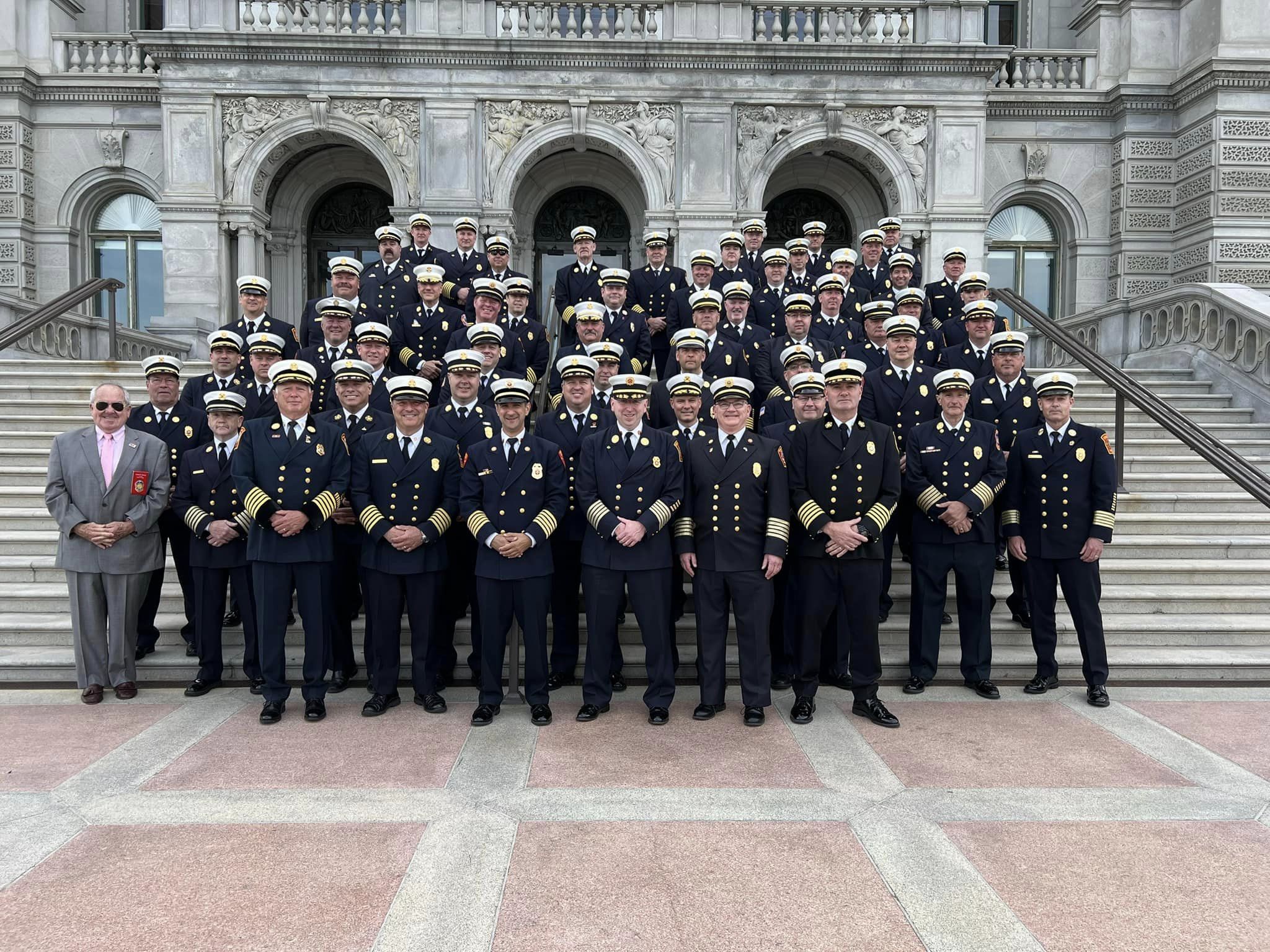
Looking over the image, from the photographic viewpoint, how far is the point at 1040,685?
5824 millimetres

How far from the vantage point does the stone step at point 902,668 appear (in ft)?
19.8

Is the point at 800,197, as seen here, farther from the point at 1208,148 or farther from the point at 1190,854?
the point at 1190,854

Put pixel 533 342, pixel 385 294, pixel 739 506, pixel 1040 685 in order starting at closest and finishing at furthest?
pixel 739 506
pixel 1040 685
pixel 533 342
pixel 385 294

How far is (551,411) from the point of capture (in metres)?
6.32

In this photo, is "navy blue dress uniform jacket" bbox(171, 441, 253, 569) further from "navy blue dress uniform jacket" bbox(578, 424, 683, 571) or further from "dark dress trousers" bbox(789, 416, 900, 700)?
"dark dress trousers" bbox(789, 416, 900, 700)

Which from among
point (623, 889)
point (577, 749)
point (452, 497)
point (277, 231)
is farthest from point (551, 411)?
point (277, 231)

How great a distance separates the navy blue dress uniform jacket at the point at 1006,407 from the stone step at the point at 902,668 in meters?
1.68

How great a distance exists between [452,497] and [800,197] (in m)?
13.9

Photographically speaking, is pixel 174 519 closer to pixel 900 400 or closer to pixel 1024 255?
pixel 900 400

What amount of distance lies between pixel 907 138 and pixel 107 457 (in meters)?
13.7

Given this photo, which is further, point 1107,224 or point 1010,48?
point 1107,224

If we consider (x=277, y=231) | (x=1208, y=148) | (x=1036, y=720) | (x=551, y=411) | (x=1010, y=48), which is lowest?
(x=1036, y=720)

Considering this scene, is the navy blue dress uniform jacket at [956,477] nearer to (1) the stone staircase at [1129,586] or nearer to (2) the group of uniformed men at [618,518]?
(2) the group of uniformed men at [618,518]

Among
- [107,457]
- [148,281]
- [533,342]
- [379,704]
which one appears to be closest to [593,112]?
[533,342]
